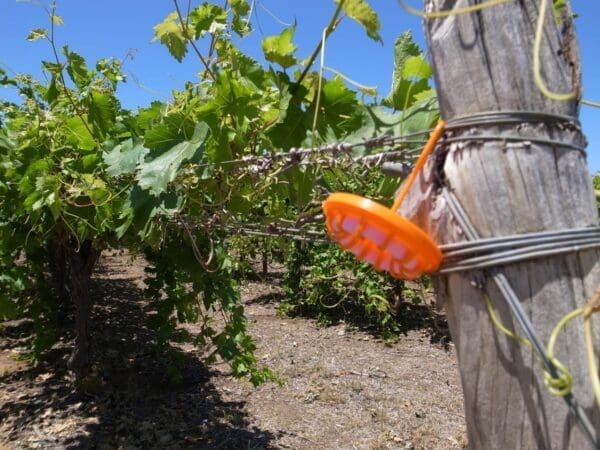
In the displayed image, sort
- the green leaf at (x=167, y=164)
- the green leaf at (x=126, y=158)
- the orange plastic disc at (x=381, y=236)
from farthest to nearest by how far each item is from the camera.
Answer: the green leaf at (x=126, y=158) → the green leaf at (x=167, y=164) → the orange plastic disc at (x=381, y=236)

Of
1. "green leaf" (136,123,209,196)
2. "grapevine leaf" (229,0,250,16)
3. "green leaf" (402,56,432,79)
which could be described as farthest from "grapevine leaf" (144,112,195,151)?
"green leaf" (402,56,432,79)

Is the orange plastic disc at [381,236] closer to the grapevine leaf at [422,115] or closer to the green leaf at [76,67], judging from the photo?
A: the grapevine leaf at [422,115]

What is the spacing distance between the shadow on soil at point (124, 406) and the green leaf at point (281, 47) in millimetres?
3359

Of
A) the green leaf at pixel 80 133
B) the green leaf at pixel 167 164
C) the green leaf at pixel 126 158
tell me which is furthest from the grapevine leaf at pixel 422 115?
the green leaf at pixel 80 133

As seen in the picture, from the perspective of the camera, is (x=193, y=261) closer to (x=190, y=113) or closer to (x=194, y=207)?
(x=194, y=207)

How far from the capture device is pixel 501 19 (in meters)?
0.71

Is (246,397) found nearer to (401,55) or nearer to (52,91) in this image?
(52,91)

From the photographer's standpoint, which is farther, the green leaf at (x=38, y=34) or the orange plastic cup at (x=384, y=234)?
the green leaf at (x=38, y=34)

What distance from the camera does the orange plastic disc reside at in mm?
675

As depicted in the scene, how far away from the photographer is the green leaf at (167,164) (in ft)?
4.76

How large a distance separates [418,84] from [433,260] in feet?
1.94

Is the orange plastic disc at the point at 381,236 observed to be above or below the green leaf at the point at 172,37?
below

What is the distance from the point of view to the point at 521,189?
2.36 ft

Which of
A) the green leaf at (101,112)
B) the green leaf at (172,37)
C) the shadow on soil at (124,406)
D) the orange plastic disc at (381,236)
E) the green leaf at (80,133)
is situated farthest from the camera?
the shadow on soil at (124,406)
